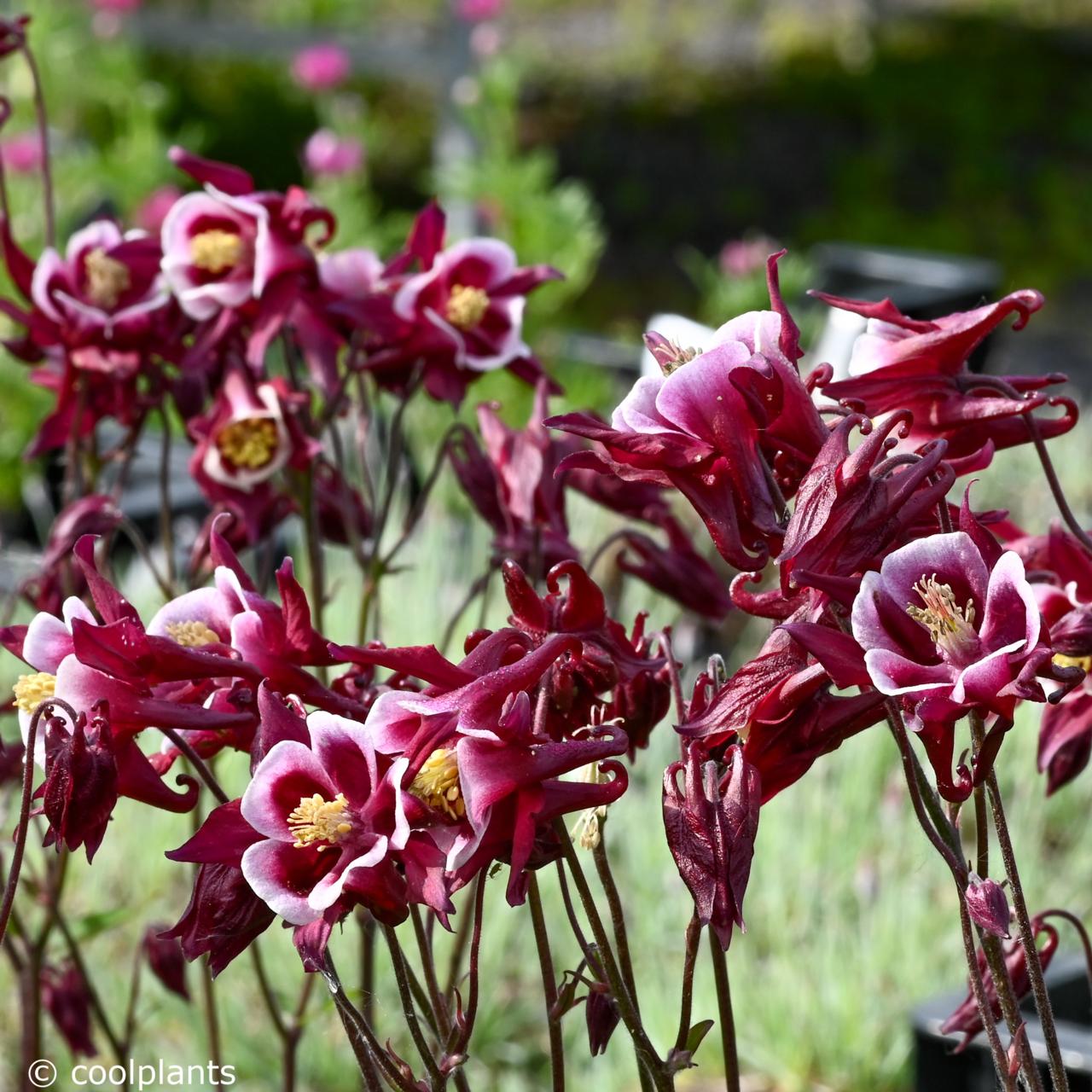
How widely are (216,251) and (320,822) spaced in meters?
0.70

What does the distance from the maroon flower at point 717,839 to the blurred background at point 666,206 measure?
816mm

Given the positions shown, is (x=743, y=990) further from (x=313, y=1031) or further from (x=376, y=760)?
(x=376, y=760)

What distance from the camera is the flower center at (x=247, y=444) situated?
1448mm

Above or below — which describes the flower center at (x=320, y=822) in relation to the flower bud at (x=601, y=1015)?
above

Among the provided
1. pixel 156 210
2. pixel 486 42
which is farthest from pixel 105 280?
pixel 486 42

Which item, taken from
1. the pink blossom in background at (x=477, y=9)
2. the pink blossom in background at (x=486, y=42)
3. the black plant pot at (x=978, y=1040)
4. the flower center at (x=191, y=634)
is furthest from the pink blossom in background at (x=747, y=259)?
the flower center at (x=191, y=634)

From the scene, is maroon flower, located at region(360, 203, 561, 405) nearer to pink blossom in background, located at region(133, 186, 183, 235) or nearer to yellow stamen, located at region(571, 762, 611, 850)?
yellow stamen, located at region(571, 762, 611, 850)

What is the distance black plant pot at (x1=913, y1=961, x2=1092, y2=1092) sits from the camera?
1578mm

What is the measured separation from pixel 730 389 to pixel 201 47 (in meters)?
10.3

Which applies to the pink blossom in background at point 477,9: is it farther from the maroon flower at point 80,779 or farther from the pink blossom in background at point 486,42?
the maroon flower at point 80,779

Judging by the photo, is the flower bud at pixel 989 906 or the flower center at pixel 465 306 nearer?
the flower bud at pixel 989 906

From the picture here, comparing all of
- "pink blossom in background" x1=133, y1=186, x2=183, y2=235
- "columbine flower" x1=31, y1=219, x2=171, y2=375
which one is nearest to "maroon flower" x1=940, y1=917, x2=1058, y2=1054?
"columbine flower" x1=31, y1=219, x2=171, y2=375

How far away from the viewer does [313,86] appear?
6.18 metres

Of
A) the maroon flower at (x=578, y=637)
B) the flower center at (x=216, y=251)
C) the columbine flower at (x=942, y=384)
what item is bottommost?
the maroon flower at (x=578, y=637)
